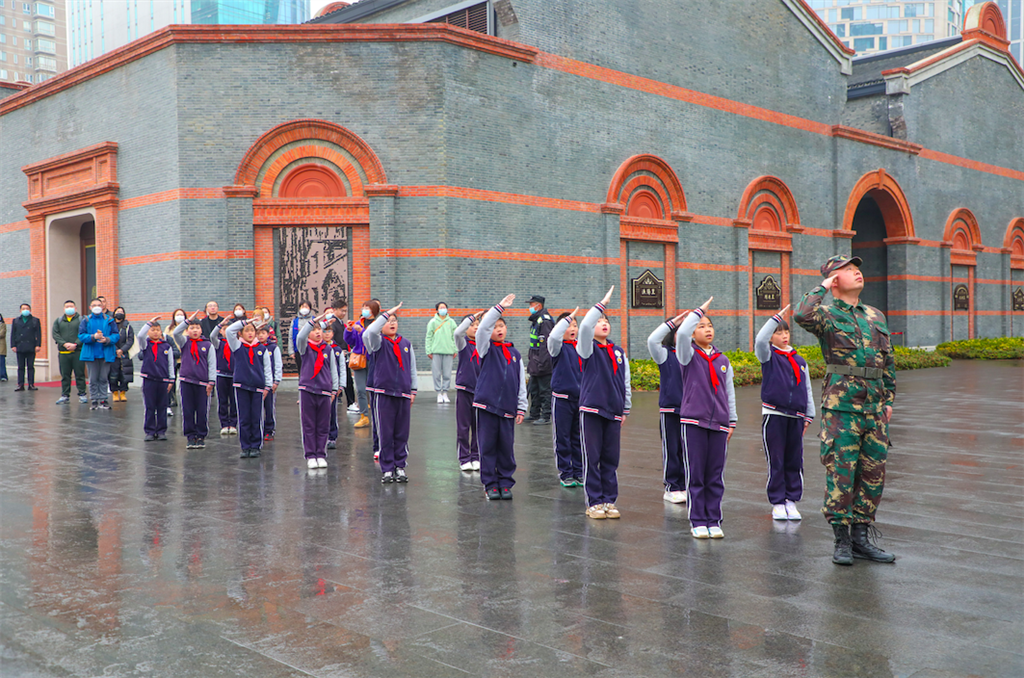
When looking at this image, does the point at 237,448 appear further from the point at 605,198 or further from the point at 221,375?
the point at 605,198

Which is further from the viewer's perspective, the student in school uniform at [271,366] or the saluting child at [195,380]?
the saluting child at [195,380]

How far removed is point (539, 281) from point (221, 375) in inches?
356

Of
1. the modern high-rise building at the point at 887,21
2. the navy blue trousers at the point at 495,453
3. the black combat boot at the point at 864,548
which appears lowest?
the black combat boot at the point at 864,548

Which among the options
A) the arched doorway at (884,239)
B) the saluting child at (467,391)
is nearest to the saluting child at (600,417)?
the saluting child at (467,391)

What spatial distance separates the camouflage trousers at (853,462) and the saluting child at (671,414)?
5.86ft

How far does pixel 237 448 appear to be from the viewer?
38.7 ft

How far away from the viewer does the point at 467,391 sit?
973cm

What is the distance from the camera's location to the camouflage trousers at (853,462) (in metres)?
5.97

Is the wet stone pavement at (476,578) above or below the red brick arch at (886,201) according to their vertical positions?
below

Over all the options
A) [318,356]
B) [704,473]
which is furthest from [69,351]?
[704,473]

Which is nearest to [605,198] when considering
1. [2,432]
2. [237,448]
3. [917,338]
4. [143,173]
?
[143,173]

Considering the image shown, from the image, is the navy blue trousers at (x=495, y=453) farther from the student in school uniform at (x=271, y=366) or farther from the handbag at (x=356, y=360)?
the student in school uniform at (x=271, y=366)

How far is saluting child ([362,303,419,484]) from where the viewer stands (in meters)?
9.13

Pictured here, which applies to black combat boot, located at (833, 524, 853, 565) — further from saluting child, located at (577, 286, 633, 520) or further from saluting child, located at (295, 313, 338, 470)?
saluting child, located at (295, 313, 338, 470)
